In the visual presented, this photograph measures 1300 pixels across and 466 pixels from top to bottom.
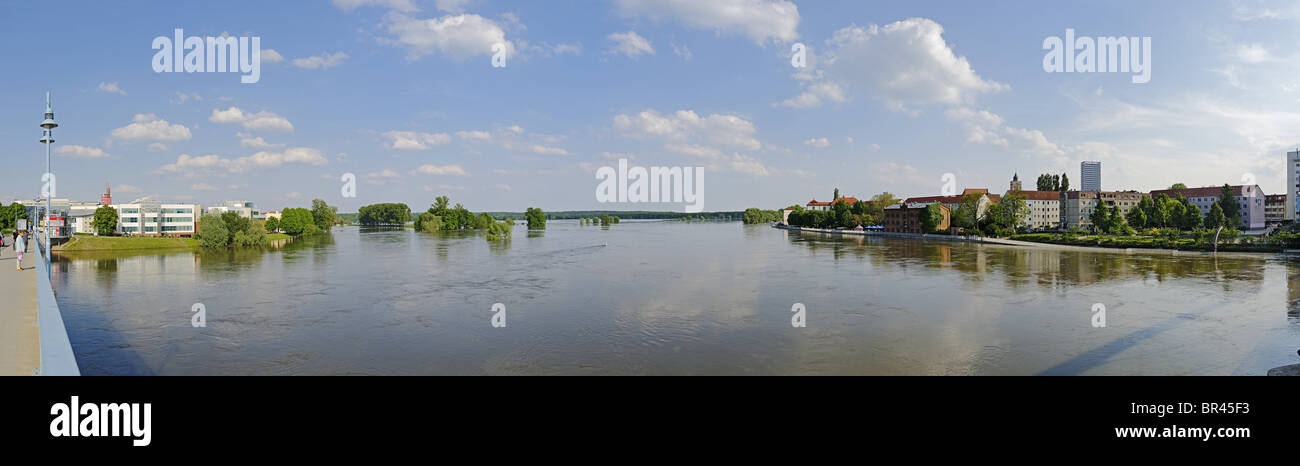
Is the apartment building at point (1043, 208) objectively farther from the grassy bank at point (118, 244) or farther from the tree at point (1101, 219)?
the grassy bank at point (118, 244)

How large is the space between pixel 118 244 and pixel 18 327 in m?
56.5

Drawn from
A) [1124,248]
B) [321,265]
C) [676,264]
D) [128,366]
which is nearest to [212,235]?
[321,265]

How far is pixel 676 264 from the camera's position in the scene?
43.5 m

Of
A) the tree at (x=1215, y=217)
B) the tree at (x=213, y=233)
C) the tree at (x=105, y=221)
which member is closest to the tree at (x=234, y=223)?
the tree at (x=213, y=233)

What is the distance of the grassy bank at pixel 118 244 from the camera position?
55.5m

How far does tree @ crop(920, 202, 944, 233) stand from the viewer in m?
88.9

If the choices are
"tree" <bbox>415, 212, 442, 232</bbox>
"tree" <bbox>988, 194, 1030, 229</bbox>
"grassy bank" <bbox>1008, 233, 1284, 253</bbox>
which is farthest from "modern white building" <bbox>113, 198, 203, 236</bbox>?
"tree" <bbox>988, 194, 1030, 229</bbox>

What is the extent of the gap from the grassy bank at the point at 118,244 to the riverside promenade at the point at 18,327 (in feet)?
132

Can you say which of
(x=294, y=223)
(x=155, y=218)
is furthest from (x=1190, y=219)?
(x=155, y=218)

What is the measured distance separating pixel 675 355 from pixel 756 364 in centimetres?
207

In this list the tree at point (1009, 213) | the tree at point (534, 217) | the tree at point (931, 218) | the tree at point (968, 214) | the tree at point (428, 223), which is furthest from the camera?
the tree at point (534, 217)

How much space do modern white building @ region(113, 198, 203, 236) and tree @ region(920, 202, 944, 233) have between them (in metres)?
101

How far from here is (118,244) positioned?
189ft

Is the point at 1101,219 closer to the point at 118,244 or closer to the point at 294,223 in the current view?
the point at 118,244
